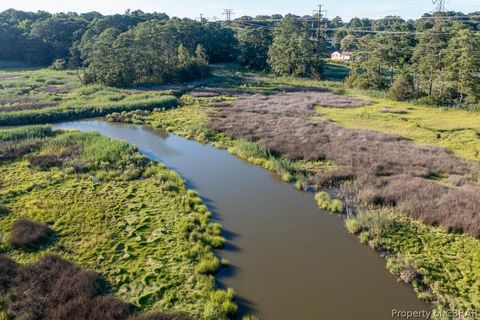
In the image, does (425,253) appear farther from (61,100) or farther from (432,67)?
(61,100)

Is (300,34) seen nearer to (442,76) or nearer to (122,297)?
(442,76)

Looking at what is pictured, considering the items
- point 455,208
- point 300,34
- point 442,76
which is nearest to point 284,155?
point 455,208

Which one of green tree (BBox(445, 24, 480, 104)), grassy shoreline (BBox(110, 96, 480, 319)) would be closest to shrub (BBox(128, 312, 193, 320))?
grassy shoreline (BBox(110, 96, 480, 319))

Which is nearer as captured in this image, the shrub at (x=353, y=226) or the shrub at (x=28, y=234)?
the shrub at (x=28, y=234)

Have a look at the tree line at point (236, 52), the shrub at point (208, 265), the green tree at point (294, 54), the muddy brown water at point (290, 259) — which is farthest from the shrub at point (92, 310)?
the green tree at point (294, 54)

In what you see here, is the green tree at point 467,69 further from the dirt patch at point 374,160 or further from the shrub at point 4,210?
the shrub at point 4,210

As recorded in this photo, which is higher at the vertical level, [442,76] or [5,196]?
[442,76]

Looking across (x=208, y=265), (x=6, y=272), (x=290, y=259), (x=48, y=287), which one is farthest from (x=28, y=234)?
(x=290, y=259)

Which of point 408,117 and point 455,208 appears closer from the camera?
point 455,208
